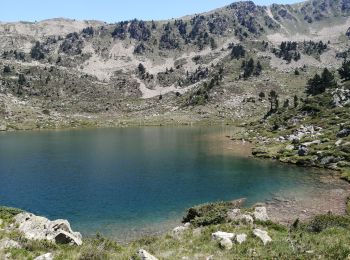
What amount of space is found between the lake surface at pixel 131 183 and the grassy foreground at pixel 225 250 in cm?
1449

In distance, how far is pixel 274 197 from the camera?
60.8 m

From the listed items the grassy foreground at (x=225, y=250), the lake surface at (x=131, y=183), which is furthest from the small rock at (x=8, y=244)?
the lake surface at (x=131, y=183)

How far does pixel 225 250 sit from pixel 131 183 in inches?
1865

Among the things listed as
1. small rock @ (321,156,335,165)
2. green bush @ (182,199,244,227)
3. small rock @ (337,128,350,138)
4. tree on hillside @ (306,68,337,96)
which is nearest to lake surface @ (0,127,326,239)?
green bush @ (182,199,244,227)

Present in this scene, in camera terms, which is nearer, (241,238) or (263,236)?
(241,238)

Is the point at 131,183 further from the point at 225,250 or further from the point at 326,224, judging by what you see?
the point at 225,250

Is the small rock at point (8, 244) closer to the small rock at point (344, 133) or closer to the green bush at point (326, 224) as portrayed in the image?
the green bush at point (326, 224)

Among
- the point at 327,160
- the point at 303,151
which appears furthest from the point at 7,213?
the point at 303,151

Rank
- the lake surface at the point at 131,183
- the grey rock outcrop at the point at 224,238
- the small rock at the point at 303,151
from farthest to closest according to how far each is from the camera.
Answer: the small rock at the point at 303,151
the lake surface at the point at 131,183
the grey rock outcrop at the point at 224,238

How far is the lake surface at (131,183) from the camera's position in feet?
172

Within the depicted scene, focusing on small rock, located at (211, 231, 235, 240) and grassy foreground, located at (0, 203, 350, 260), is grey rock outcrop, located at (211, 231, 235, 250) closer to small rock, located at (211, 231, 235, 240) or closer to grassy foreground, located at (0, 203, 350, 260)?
small rock, located at (211, 231, 235, 240)

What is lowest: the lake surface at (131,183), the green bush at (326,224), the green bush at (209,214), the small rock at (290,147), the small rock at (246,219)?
the lake surface at (131,183)

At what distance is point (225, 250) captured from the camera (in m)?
26.5

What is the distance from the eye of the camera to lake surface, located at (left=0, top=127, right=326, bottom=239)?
52.4 metres
